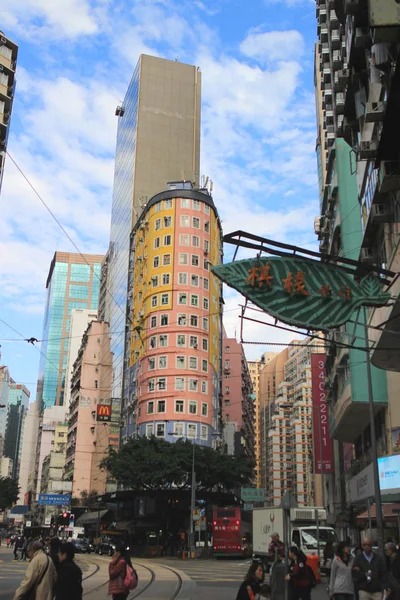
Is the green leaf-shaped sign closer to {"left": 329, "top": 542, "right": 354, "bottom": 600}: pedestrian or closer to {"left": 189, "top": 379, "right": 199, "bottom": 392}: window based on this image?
{"left": 329, "top": 542, "right": 354, "bottom": 600}: pedestrian

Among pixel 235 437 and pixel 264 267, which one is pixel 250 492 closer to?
pixel 235 437

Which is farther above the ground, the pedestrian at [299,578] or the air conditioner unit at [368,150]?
the air conditioner unit at [368,150]

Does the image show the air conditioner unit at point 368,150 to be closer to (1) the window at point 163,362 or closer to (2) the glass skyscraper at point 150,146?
(1) the window at point 163,362

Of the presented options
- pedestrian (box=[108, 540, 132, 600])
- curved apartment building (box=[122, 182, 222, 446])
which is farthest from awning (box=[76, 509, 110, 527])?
pedestrian (box=[108, 540, 132, 600])

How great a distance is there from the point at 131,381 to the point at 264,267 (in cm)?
5033

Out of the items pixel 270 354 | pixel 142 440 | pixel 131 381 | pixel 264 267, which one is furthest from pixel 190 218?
pixel 270 354

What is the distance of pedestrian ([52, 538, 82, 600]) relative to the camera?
8492 mm

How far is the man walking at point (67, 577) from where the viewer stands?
849 centimetres

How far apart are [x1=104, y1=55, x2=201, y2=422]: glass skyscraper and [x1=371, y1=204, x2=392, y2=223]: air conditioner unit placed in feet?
181

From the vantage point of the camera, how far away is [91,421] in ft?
279

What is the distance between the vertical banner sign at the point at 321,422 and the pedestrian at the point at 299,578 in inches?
1493

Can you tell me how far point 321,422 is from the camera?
51.6 metres

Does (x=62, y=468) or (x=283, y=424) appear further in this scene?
(x=283, y=424)

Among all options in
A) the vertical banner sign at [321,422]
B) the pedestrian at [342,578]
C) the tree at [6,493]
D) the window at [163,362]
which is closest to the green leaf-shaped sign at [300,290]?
the pedestrian at [342,578]
